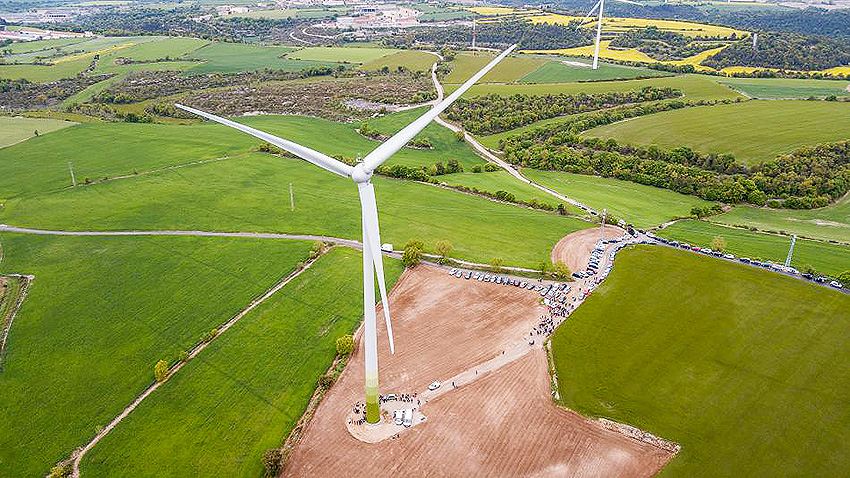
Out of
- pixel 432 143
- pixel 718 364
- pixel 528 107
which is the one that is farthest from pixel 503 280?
pixel 528 107

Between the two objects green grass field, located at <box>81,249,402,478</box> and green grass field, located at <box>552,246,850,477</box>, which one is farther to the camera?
green grass field, located at <box>81,249,402,478</box>

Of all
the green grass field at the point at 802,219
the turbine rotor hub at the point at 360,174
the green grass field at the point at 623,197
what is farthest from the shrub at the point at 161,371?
the green grass field at the point at 802,219

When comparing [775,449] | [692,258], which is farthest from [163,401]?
[692,258]

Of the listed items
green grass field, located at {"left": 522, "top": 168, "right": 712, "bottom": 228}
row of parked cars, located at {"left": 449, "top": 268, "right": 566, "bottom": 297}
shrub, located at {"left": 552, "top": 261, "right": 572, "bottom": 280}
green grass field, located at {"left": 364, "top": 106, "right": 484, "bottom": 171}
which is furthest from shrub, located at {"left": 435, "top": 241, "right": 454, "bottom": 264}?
green grass field, located at {"left": 364, "top": 106, "right": 484, "bottom": 171}

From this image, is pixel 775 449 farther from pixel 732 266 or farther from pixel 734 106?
pixel 734 106

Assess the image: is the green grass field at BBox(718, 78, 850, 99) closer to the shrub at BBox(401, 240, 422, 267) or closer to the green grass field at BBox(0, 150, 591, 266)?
the green grass field at BBox(0, 150, 591, 266)
